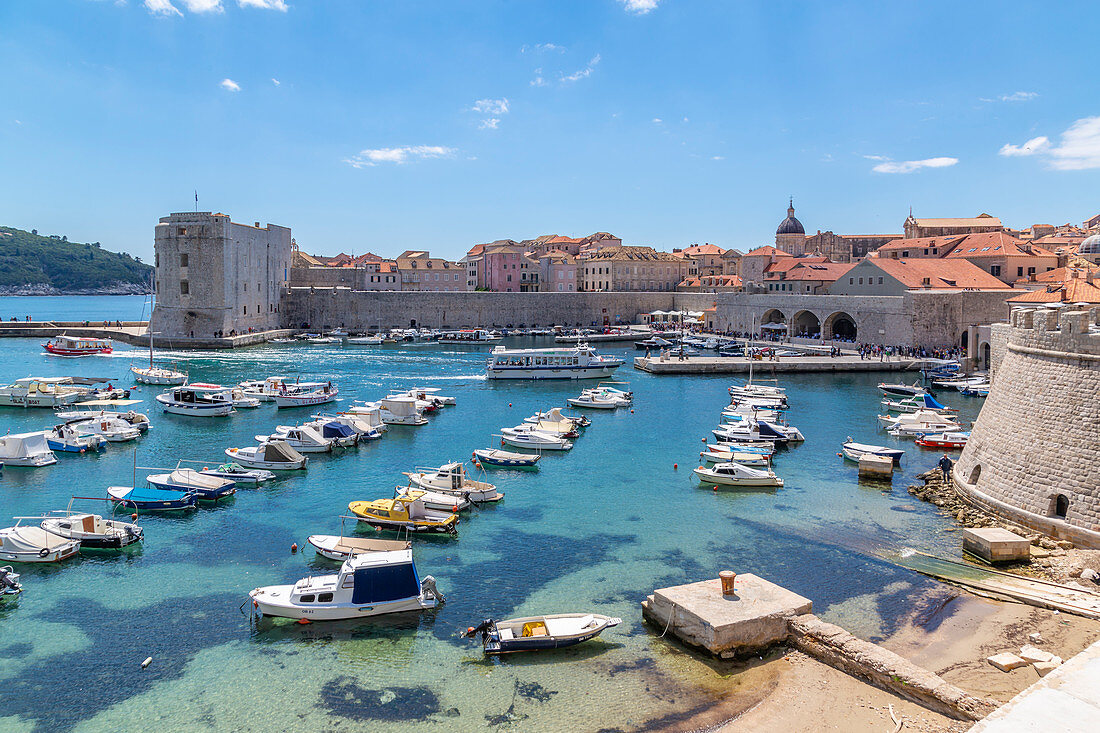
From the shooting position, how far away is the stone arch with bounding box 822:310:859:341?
207 ft

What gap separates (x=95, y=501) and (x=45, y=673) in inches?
401

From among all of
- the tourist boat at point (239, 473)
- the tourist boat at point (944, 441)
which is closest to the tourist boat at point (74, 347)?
the tourist boat at point (239, 473)

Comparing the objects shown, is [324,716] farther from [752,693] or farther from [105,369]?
[105,369]

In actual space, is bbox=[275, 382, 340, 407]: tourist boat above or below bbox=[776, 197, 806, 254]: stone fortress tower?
below

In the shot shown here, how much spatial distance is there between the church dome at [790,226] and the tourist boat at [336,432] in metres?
78.0

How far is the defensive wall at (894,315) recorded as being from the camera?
54.7 m

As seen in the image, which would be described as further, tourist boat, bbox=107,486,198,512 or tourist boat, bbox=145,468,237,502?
tourist boat, bbox=145,468,237,502

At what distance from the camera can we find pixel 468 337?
3044 inches

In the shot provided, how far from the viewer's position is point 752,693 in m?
11.9

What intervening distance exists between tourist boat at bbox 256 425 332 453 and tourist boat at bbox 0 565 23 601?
1217 cm

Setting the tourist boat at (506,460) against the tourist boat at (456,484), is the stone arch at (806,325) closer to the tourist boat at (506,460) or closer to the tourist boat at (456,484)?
the tourist boat at (506,460)

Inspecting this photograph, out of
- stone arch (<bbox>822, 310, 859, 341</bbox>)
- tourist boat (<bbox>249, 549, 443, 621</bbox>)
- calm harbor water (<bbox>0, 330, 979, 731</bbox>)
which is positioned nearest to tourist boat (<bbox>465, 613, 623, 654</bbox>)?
calm harbor water (<bbox>0, 330, 979, 731</bbox>)

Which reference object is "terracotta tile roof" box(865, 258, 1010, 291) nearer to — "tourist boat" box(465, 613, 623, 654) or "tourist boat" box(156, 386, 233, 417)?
"tourist boat" box(156, 386, 233, 417)

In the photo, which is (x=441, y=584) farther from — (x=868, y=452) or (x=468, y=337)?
(x=468, y=337)
